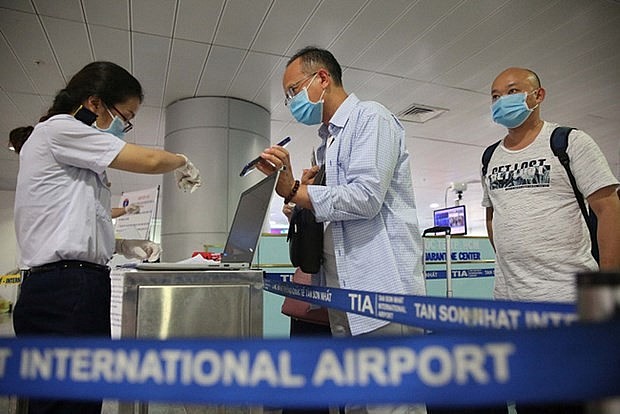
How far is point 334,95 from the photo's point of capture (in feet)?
5.07

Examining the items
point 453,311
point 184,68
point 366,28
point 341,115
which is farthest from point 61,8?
point 453,311

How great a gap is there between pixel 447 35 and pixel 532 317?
11.2ft

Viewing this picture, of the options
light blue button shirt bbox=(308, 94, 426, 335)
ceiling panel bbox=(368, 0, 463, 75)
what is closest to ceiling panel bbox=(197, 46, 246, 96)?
ceiling panel bbox=(368, 0, 463, 75)

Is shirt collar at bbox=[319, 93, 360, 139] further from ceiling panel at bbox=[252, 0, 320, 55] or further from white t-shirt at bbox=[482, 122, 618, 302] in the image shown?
ceiling panel at bbox=[252, 0, 320, 55]

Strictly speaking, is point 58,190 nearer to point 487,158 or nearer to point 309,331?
point 309,331

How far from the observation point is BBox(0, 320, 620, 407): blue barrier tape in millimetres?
425

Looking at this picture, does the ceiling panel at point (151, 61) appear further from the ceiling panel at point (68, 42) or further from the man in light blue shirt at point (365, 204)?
the man in light blue shirt at point (365, 204)

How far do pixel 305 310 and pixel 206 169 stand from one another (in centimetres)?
343

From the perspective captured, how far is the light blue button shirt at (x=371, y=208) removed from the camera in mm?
1221

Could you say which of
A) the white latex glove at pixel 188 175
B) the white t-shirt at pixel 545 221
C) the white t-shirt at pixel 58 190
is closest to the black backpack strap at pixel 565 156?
the white t-shirt at pixel 545 221

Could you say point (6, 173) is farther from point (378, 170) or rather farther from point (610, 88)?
point (610, 88)

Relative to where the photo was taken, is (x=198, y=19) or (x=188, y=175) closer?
(x=188, y=175)

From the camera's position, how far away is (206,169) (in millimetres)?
4664

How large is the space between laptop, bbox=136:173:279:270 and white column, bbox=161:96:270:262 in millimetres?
2794
